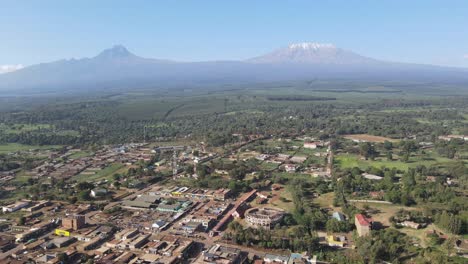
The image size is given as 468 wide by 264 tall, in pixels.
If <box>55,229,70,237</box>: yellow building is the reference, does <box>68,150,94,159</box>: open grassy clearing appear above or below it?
below

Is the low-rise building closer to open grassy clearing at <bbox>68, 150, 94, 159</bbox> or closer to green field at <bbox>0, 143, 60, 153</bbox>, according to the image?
open grassy clearing at <bbox>68, 150, 94, 159</bbox>

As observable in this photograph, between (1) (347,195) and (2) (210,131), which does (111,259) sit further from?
(2) (210,131)

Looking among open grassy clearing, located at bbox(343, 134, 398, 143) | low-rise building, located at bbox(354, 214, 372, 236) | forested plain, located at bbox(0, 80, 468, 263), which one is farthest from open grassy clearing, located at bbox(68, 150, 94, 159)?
low-rise building, located at bbox(354, 214, 372, 236)

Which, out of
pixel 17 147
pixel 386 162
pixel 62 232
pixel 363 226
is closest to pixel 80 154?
pixel 17 147

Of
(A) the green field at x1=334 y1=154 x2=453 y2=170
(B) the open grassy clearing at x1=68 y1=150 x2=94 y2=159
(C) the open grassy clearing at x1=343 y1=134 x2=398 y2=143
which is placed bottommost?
(B) the open grassy clearing at x1=68 y1=150 x2=94 y2=159

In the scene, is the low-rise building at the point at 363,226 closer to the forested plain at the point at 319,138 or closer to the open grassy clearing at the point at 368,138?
the forested plain at the point at 319,138

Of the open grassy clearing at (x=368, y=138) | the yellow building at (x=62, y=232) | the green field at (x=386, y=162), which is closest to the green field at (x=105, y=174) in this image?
the yellow building at (x=62, y=232)

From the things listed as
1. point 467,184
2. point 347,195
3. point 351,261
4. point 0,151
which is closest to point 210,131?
point 0,151

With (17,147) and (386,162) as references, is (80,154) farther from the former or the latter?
(386,162)

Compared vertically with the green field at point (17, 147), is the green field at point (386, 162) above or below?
above

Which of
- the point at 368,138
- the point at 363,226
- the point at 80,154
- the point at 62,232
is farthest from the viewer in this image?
the point at 368,138

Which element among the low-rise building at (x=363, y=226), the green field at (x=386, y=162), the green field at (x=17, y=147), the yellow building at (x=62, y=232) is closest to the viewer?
the low-rise building at (x=363, y=226)
